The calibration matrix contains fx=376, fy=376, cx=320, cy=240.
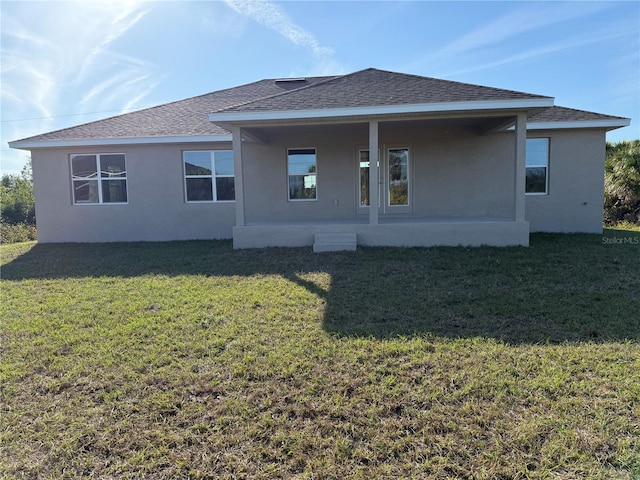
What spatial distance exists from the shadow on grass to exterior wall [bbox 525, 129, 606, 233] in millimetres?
985

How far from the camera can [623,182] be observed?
14430 millimetres

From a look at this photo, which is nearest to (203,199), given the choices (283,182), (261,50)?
(283,182)

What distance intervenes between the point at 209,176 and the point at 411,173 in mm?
5957

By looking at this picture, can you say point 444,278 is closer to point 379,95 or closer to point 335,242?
point 335,242

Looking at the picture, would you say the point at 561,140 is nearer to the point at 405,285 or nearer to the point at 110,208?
Result: the point at 405,285

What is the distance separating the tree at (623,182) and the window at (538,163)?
6.38 meters

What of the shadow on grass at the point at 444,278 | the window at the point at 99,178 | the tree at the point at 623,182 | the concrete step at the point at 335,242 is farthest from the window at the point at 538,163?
the window at the point at 99,178

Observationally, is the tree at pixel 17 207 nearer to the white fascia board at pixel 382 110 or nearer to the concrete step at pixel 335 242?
the white fascia board at pixel 382 110

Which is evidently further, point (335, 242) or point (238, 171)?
point (238, 171)

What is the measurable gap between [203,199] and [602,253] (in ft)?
32.8

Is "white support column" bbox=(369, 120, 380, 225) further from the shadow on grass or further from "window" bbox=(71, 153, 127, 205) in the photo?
"window" bbox=(71, 153, 127, 205)

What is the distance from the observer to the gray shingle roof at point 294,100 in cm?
807

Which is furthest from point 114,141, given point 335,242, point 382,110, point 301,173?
point 382,110

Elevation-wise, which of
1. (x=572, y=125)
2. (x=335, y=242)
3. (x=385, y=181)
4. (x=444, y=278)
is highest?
(x=572, y=125)
